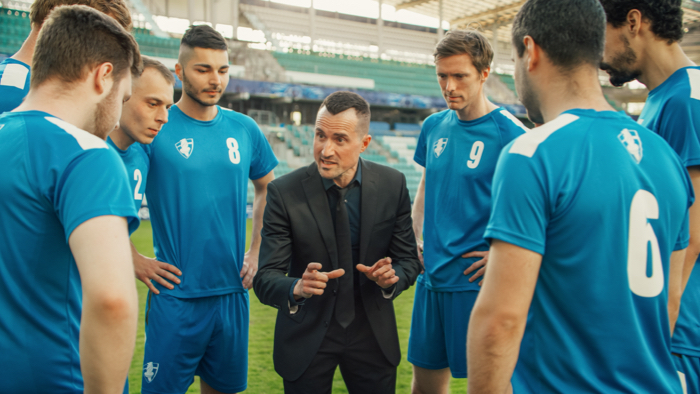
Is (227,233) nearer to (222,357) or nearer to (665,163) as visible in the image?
(222,357)

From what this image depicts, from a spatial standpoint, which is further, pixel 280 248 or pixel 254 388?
pixel 254 388

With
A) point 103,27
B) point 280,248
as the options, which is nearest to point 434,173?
point 280,248

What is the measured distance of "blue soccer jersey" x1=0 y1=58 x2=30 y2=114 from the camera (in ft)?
7.04

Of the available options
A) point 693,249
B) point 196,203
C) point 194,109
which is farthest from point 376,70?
point 693,249

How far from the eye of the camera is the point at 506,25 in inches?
1363

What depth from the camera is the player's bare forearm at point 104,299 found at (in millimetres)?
1159

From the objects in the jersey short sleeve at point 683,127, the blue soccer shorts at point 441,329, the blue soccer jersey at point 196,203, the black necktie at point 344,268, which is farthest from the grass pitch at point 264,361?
the jersey short sleeve at point 683,127

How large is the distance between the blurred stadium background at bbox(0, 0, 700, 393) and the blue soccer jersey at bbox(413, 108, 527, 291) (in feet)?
34.3

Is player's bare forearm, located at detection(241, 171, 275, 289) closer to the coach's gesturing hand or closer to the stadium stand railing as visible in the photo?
the coach's gesturing hand

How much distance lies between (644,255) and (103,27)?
66.3 inches

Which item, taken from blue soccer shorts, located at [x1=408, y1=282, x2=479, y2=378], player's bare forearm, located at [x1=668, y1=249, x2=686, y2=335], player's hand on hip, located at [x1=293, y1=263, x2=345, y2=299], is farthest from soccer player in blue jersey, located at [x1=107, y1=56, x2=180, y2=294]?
player's bare forearm, located at [x1=668, y1=249, x2=686, y2=335]

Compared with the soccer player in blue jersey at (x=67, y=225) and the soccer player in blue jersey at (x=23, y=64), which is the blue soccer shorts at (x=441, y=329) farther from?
the soccer player in blue jersey at (x=23, y=64)

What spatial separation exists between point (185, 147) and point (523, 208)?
2094 millimetres

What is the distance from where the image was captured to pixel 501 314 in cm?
122
